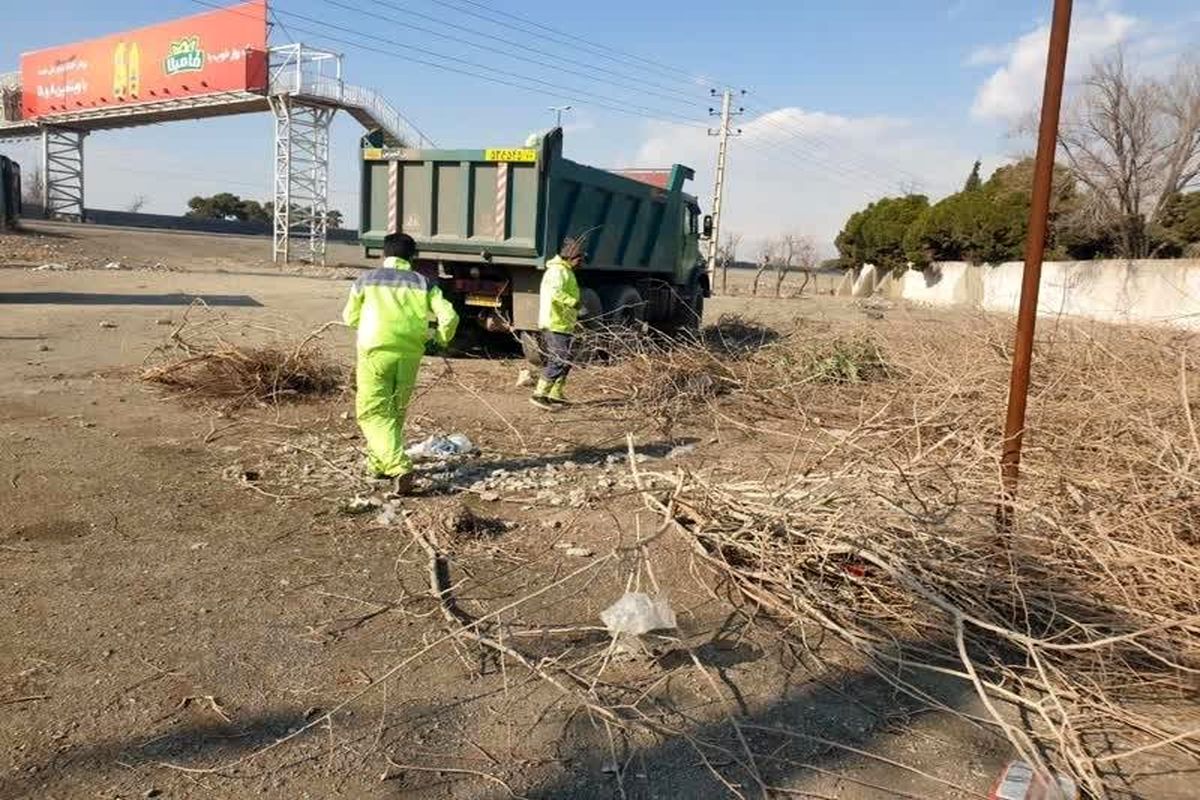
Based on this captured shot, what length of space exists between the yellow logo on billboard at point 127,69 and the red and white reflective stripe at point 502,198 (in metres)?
31.0

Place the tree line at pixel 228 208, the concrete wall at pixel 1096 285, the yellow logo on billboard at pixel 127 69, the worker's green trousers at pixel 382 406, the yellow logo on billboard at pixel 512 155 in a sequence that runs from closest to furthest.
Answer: the worker's green trousers at pixel 382 406
the yellow logo on billboard at pixel 512 155
the concrete wall at pixel 1096 285
the yellow logo on billboard at pixel 127 69
the tree line at pixel 228 208

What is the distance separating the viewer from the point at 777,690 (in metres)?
3.17

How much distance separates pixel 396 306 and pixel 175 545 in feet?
5.83

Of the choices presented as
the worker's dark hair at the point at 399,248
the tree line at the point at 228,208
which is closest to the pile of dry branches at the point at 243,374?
the worker's dark hair at the point at 399,248

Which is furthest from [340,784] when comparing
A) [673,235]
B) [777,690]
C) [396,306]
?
[673,235]

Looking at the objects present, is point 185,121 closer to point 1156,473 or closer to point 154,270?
point 154,270

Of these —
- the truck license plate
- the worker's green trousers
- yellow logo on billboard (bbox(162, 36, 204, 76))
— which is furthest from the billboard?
the worker's green trousers

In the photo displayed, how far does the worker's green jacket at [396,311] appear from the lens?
502 cm

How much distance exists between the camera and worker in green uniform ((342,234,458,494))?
197 inches

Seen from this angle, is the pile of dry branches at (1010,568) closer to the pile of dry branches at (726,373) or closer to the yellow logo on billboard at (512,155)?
the pile of dry branches at (726,373)

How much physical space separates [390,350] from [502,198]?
464cm

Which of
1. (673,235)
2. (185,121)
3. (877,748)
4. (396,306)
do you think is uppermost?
(185,121)

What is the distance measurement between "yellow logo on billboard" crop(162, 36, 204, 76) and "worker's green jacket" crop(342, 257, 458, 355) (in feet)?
101

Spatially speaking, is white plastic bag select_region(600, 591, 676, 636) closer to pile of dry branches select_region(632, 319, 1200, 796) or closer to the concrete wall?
pile of dry branches select_region(632, 319, 1200, 796)
